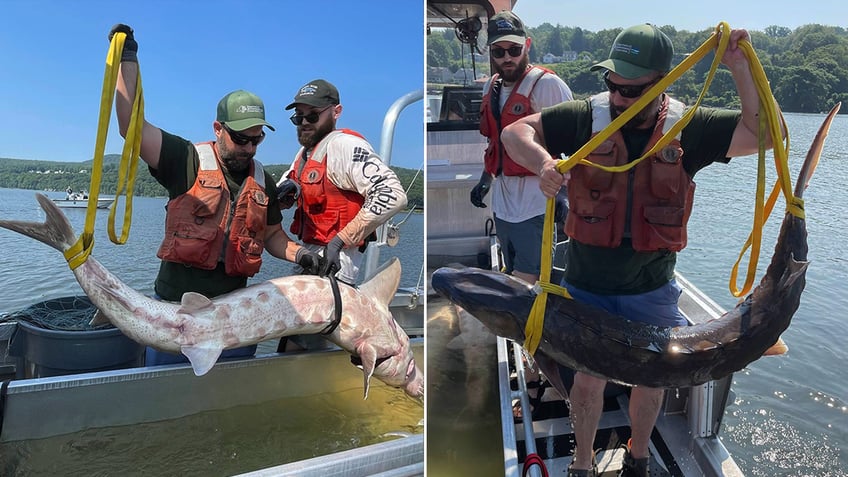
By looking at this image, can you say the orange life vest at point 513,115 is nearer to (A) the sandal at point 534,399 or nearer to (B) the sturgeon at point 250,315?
(B) the sturgeon at point 250,315

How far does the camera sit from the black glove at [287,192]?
323 cm

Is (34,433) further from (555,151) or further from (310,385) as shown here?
(555,151)

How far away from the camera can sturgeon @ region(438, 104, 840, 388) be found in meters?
1.98

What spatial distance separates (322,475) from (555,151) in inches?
62.4

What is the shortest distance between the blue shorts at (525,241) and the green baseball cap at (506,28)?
1.14 meters

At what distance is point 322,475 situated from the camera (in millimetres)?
2186

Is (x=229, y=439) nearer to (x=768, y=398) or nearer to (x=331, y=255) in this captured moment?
(x=331, y=255)

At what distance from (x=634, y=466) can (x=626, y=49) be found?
1818 mm

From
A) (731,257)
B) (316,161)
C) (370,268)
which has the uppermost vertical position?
(316,161)

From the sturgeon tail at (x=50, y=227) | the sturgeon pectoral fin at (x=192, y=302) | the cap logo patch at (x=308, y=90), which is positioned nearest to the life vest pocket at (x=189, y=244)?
the sturgeon pectoral fin at (x=192, y=302)

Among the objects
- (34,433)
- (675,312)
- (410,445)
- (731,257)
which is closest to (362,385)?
(410,445)

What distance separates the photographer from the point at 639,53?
2.02 m

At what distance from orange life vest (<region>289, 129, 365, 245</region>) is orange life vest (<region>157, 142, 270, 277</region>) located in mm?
270

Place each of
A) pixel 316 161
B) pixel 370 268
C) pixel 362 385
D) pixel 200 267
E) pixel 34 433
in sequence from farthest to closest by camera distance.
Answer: pixel 370 268
pixel 362 385
pixel 316 161
pixel 200 267
pixel 34 433
